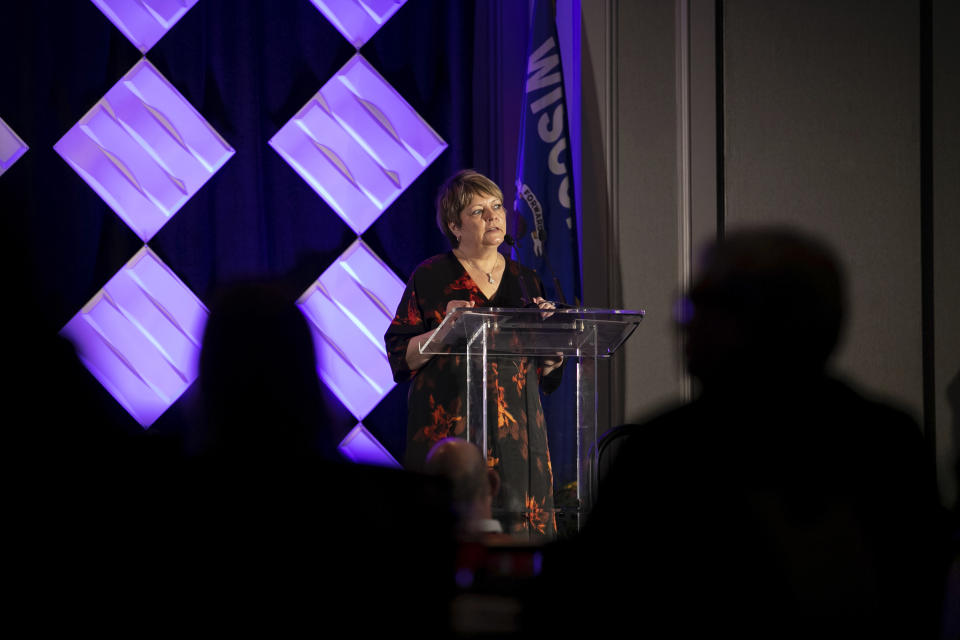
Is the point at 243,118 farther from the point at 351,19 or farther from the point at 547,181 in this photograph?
the point at 547,181

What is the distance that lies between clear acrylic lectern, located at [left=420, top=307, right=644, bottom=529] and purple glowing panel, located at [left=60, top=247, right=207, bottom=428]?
233 centimetres

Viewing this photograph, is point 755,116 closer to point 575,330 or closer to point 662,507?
point 575,330

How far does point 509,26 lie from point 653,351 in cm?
182

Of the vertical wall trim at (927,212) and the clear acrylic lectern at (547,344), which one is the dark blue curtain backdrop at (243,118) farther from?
the clear acrylic lectern at (547,344)

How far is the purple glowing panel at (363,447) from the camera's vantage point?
444 cm

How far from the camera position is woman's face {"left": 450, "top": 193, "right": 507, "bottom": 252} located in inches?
118

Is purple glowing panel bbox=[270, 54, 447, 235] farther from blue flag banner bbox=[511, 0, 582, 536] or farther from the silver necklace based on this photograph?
the silver necklace

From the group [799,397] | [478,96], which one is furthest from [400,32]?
[799,397]

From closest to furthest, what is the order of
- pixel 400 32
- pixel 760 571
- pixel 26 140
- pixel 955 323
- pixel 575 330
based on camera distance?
pixel 760 571, pixel 575 330, pixel 955 323, pixel 26 140, pixel 400 32

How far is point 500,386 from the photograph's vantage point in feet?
8.32

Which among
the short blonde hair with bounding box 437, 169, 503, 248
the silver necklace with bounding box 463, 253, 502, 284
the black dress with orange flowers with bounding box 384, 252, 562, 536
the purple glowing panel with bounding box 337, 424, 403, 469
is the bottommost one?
the purple glowing panel with bounding box 337, 424, 403, 469

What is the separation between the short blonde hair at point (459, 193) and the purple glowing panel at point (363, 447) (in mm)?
1662

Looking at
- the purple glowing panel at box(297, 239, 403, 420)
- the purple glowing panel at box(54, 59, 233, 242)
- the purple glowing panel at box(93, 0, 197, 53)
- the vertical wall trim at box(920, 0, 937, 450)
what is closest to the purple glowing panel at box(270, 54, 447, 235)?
the purple glowing panel at box(297, 239, 403, 420)

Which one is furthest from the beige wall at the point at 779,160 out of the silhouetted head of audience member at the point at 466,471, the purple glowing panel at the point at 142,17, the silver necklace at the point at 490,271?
the silhouetted head of audience member at the point at 466,471
